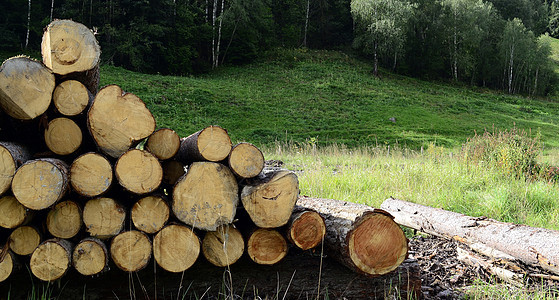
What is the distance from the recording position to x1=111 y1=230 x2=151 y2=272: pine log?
8.18 ft

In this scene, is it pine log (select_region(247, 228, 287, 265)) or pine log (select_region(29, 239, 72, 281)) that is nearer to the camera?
pine log (select_region(29, 239, 72, 281))

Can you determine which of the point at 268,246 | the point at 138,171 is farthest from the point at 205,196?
the point at 268,246

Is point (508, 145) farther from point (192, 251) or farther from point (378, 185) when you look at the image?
point (192, 251)

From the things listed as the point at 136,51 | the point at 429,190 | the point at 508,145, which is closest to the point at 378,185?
the point at 429,190

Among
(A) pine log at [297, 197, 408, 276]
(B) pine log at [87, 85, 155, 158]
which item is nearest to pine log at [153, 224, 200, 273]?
(B) pine log at [87, 85, 155, 158]

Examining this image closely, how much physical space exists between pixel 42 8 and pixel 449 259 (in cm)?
3219

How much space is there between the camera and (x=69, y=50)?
8.58 ft

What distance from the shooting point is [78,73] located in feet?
8.81

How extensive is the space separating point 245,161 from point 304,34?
42.8m

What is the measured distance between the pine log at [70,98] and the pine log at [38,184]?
0.46 m

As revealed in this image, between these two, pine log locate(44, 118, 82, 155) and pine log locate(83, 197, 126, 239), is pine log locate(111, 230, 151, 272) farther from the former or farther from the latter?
pine log locate(44, 118, 82, 155)

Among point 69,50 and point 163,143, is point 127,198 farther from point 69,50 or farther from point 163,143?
point 69,50

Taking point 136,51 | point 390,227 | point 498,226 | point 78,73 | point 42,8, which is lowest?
point 498,226

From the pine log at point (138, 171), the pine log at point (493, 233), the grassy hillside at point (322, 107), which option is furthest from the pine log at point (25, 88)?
the grassy hillside at point (322, 107)
